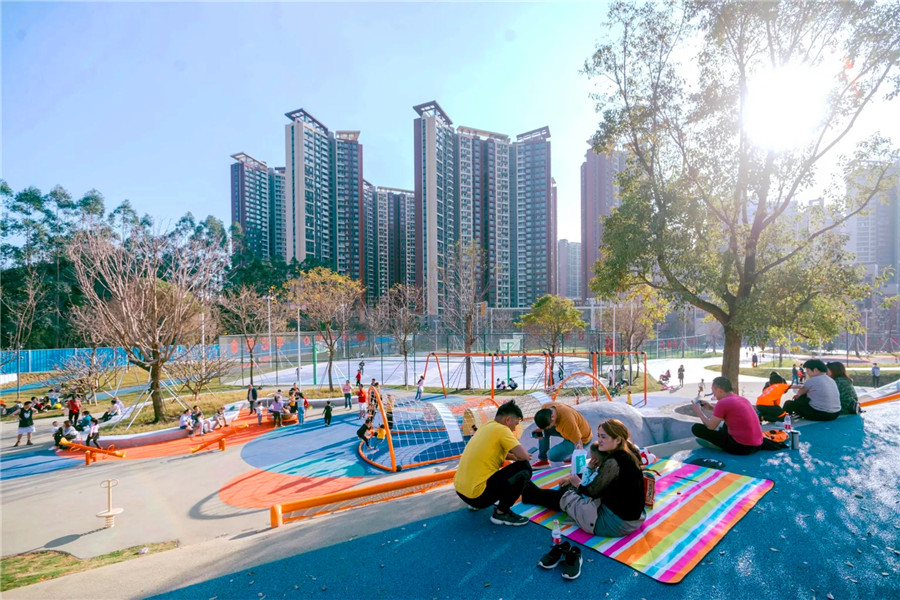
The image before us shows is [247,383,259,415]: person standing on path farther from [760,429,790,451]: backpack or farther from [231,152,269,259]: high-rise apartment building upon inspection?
[231,152,269,259]: high-rise apartment building

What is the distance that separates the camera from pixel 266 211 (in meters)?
90.4

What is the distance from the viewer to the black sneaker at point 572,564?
129 inches

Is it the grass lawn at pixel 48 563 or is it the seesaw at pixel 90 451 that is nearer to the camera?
the grass lawn at pixel 48 563

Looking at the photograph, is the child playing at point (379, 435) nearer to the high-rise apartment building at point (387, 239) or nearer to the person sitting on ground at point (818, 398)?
the person sitting on ground at point (818, 398)

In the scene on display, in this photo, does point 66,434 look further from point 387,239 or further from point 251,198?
point 251,198

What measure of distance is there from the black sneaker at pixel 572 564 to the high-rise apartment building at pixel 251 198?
90.9 metres

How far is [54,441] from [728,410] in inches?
742

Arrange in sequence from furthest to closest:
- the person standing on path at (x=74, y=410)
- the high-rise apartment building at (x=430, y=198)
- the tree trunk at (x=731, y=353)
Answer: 1. the high-rise apartment building at (x=430, y=198)
2. the person standing on path at (x=74, y=410)
3. the tree trunk at (x=731, y=353)

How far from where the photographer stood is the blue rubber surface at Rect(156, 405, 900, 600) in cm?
318

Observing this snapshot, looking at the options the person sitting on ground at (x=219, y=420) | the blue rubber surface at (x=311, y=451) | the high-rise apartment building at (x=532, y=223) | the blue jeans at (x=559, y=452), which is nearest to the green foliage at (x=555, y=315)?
the blue rubber surface at (x=311, y=451)

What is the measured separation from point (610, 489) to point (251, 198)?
97688 millimetres

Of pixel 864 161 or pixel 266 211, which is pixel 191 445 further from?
pixel 266 211

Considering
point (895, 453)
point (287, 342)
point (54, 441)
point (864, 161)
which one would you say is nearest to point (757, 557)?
point (895, 453)

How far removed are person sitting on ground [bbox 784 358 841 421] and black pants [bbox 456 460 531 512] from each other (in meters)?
7.11
